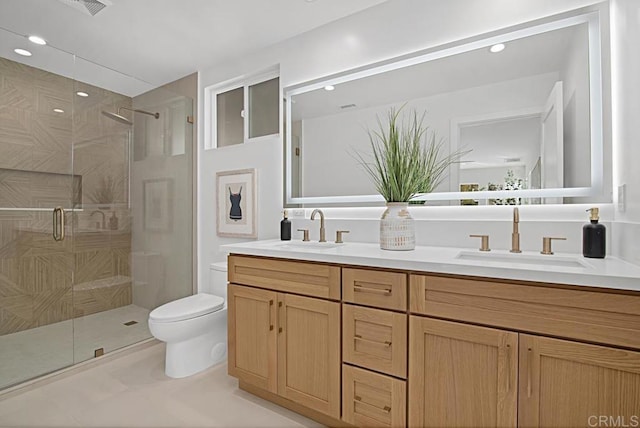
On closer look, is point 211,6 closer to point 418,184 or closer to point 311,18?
point 311,18

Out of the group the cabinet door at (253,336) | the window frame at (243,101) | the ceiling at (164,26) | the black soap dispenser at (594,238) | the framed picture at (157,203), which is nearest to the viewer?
the black soap dispenser at (594,238)

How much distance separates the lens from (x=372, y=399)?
144 cm

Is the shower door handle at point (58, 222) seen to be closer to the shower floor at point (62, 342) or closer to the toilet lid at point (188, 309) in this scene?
the shower floor at point (62, 342)

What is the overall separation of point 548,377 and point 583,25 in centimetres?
158

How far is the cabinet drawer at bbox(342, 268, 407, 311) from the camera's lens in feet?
4.50

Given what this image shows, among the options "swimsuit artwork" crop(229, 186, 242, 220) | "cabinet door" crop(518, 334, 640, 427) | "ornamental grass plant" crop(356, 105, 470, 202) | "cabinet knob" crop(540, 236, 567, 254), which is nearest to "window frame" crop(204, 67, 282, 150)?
"swimsuit artwork" crop(229, 186, 242, 220)

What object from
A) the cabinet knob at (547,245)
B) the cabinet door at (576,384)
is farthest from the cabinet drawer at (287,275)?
the cabinet knob at (547,245)

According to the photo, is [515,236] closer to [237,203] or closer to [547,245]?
[547,245]

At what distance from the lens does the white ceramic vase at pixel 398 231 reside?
5.57ft

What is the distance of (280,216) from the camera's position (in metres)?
2.48

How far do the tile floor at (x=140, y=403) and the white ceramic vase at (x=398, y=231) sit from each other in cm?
100

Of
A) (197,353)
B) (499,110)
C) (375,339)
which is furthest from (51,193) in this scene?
(499,110)

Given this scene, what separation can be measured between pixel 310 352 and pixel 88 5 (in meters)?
2.44
